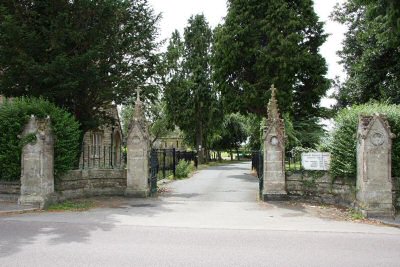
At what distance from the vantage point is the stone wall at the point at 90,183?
13.5 meters

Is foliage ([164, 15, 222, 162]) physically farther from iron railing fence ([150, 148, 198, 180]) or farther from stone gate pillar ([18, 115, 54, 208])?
stone gate pillar ([18, 115, 54, 208])

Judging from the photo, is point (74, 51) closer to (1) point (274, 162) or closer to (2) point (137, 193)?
(2) point (137, 193)

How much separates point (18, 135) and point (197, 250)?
301 inches

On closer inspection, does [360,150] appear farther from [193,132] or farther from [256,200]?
[193,132]

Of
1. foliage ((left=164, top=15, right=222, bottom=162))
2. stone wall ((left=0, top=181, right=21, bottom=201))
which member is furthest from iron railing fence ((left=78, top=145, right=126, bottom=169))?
foliage ((left=164, top=15, right=222, bottom=162))

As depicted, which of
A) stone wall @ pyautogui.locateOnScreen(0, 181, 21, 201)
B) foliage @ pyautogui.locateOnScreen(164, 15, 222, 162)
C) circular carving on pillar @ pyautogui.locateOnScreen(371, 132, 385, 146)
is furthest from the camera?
foliage @ pyautogui.locateOnScreen(164, 15, 222, 162)

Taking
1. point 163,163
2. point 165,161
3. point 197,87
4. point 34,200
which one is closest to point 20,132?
point 34,200

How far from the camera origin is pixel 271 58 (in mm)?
28906

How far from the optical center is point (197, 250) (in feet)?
24.4

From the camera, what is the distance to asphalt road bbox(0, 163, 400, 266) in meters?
6.78

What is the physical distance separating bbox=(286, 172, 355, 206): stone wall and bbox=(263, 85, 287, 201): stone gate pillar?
364 mm

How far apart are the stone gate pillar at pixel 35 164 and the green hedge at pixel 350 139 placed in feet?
28.8

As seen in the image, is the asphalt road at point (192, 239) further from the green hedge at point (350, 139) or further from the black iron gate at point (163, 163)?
the black iron gate at point (163, 163)

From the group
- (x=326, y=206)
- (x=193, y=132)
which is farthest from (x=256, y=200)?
(x=193, y=132)
